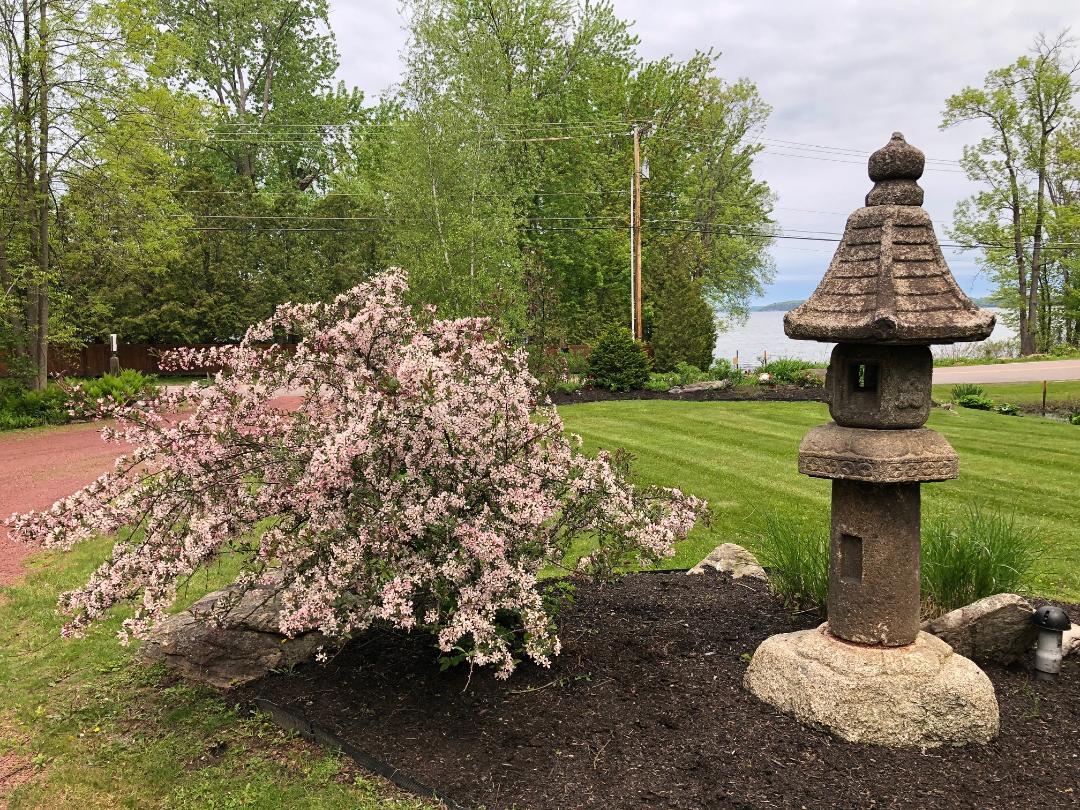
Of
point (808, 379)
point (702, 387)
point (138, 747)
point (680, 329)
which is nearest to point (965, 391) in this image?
point (808, 379)

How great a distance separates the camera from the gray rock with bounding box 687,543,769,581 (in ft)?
21.6

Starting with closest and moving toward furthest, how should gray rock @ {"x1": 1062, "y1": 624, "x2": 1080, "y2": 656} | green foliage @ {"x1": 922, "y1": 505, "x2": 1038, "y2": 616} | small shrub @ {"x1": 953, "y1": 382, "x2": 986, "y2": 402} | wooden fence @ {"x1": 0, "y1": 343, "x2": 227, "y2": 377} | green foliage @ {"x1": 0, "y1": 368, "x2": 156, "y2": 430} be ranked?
gray rock @ {"x1": 1062, "y1": 624, "x2": 1080, "y2": 656} → green foliage @ {"x1": 922, "y1": 505, "x2": 1038, "y2": 616} → green foliage @ {"x1": 0, "y1": 368, "x2": 156, "y2": 430} → small shrub @ {"x1": 953, "y1": 382, "x2": 986, "y2": 402} → wooden fence @ {"x1": 0, "y1": 343, "x2": 227, "y2": 377}

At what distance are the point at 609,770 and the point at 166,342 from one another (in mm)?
31417

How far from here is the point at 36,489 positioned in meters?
11.7

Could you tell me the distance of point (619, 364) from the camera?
21.7 metres

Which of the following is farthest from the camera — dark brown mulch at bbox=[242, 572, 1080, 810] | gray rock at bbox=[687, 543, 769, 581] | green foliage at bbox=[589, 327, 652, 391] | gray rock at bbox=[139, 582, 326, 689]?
green foliage at bbox=[589, 327, 652, 391]

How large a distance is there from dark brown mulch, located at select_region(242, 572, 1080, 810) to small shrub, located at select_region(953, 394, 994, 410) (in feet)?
49.4

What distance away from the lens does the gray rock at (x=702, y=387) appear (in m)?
21.1

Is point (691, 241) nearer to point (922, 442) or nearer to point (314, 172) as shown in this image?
point (314, 172)

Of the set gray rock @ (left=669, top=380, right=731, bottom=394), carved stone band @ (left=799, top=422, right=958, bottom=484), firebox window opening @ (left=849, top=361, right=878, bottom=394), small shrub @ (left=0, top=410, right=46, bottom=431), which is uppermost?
firebox window opening @ (left=849, top=361, right=878, bottom=394)

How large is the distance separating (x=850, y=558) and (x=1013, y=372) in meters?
25.2

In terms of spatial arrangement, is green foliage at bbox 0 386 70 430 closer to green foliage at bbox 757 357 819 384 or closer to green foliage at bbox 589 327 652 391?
green foliage at bbox 589 327 652 391

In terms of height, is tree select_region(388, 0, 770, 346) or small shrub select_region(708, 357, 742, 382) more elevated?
tree select_region(388, 0, 770, 346)

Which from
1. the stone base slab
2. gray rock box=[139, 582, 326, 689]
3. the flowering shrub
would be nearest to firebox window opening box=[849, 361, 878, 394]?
the flowering shrub
